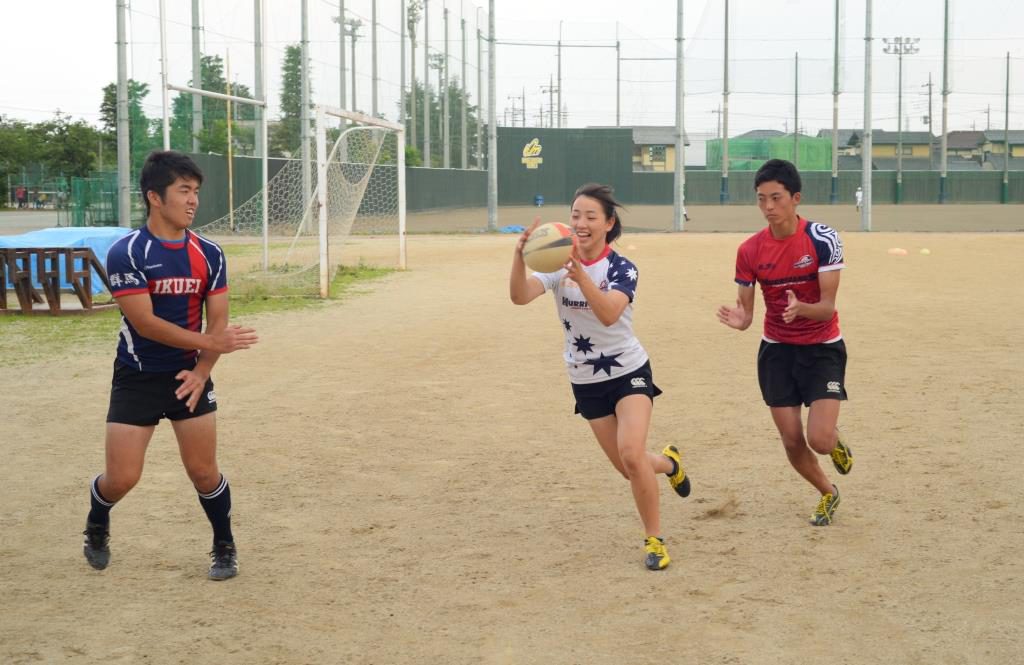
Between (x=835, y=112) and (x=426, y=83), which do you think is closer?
(x=426, y=83)

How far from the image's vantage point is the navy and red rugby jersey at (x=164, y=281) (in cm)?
487

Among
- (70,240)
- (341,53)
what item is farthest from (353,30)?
(70,240)

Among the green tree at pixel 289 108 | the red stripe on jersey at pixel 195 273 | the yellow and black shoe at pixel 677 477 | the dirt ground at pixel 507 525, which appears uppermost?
the green tree at pixel 289 108

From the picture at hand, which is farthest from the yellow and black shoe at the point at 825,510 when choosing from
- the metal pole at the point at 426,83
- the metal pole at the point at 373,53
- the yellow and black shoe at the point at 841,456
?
the metal pole at the point at 426,83

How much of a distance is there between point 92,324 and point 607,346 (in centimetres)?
1075

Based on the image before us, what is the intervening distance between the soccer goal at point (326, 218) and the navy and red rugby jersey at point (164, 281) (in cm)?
1290

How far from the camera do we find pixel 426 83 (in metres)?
47.7

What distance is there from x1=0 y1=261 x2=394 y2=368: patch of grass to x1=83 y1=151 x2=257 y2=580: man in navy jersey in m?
7.28

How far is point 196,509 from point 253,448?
1.53 m

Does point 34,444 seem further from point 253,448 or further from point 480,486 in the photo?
point 480,486

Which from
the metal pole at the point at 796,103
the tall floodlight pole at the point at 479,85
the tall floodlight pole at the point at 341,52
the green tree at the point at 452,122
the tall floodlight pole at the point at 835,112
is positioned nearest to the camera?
the tall floodlight pole at the point at 341,52

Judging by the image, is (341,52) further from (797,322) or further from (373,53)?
(797,322)

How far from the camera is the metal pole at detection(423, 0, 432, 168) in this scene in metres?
46.6

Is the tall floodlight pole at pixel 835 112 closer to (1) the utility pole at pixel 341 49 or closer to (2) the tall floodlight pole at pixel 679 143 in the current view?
(2) the tall floodlight pole at pixel 679 143
